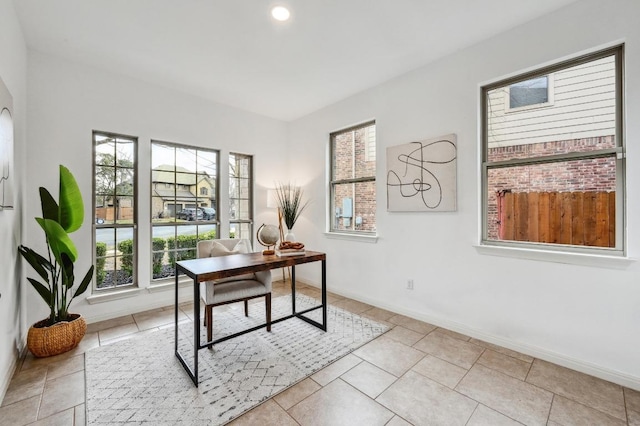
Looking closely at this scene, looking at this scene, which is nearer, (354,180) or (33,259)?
(33,259)

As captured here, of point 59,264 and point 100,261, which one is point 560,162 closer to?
point 59,264

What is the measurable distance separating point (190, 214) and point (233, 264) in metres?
1.94

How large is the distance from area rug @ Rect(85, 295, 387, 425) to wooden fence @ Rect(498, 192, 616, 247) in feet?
5.33

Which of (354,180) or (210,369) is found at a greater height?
(354,180)

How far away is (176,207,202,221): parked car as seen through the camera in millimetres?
Result: 3805

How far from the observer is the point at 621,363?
6.64ft

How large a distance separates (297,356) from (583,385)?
82.4 inches

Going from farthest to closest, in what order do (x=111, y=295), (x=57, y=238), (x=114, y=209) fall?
(x=114, y=209)
(x=111, y=295)
(x=57, y=238)

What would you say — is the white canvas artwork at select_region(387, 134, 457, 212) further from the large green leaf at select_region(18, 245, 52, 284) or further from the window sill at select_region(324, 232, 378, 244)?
the large green leaf at select_region(18, 245, 52, 284)

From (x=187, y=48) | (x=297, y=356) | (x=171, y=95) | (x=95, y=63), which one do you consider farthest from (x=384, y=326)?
(x=95, y=63)

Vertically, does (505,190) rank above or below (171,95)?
below

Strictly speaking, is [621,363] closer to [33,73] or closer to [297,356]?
[297,356]

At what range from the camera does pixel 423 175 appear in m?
3.06

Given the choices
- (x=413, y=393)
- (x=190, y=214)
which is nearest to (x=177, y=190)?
(x=190, y=214)
